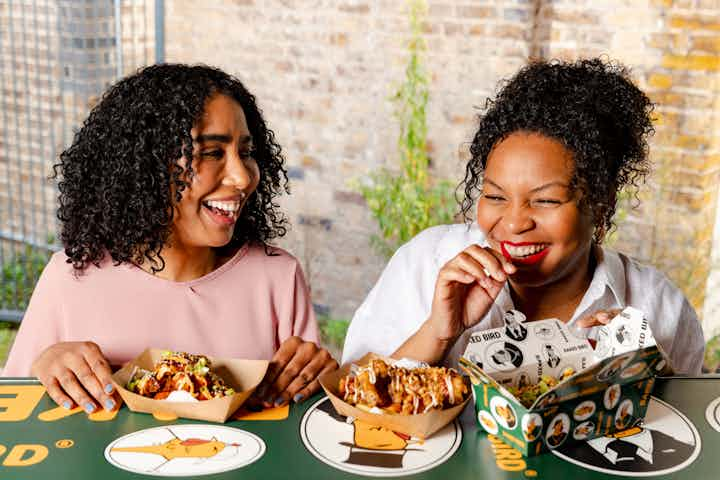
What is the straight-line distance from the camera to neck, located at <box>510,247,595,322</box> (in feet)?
6.79

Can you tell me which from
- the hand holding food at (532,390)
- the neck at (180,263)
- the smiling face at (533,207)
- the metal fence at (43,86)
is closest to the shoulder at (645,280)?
the smiling face at (533,207)

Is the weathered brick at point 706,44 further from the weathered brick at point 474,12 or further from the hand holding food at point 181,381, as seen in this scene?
the hand holding food at point 181,381

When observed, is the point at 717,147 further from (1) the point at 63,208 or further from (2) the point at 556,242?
(1) the point at 63,208

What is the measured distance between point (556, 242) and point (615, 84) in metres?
0.45

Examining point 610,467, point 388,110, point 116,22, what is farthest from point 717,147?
point 116,22

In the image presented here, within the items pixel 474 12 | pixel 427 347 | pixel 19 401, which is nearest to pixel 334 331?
pixel 474 12

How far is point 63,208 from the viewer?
2158 millimetres

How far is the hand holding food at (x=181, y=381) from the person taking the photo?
1.54 metres

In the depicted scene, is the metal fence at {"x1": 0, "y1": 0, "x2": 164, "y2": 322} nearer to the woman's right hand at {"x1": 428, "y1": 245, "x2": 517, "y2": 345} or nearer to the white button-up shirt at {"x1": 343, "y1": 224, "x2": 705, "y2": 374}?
the white button-up shirt at {"x1": 343, "y1": 224, "x2": 705, "y2": 374}

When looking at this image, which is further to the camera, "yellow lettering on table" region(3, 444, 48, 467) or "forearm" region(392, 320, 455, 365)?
"forearm" region(392, 320, 455, 365)

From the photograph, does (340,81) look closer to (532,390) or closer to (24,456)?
(532,390)

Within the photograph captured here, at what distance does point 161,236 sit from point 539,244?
85 centimetres

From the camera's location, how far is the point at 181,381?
1.54 m

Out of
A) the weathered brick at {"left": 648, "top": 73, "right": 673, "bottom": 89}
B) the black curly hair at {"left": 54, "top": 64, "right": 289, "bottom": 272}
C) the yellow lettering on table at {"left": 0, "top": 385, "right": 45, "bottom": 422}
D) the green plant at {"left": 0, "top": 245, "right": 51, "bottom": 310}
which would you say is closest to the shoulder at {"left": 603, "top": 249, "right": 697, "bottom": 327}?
the black curly hair at {"left": 54, "top": 64, "right": 289, "bottom": 272}
